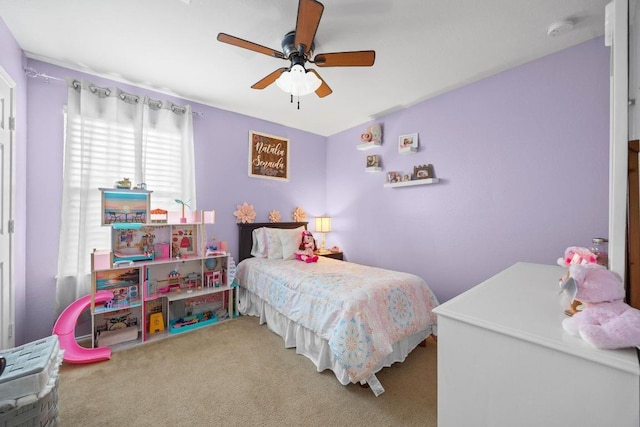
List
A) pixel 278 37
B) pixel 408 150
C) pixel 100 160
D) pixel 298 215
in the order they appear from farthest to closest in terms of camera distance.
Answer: pixel 298 215 < pixel 408 150 < pixel 100 160 < pixel 278 37

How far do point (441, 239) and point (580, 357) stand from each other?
251 cm

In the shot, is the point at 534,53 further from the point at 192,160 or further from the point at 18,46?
the point at 18,46

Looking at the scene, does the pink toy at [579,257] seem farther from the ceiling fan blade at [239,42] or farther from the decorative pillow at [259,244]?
the decorative pillow at [259,244]

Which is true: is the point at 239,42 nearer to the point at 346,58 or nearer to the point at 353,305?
the point at 346,58

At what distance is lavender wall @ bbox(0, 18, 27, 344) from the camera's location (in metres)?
2.09

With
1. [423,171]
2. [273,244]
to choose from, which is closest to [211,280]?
[273,244]

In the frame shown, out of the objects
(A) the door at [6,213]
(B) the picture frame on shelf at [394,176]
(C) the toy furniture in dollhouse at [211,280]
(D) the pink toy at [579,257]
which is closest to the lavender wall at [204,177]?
(A) the door at [6,213]

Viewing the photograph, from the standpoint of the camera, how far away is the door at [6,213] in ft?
6.28

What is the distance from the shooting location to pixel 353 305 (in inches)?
74.7

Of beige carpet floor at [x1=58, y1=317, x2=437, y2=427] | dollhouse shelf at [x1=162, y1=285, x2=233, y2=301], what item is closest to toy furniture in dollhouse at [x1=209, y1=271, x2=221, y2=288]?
dollhouse shelf at [x1=162, y1=285, x2=233, y2=301]

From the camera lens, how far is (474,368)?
32.3 inches

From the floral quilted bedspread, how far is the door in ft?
6.64

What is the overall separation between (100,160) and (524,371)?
3.62 m

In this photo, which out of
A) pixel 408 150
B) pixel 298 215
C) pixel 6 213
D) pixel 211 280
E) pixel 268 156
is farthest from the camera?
pixel 298 215
